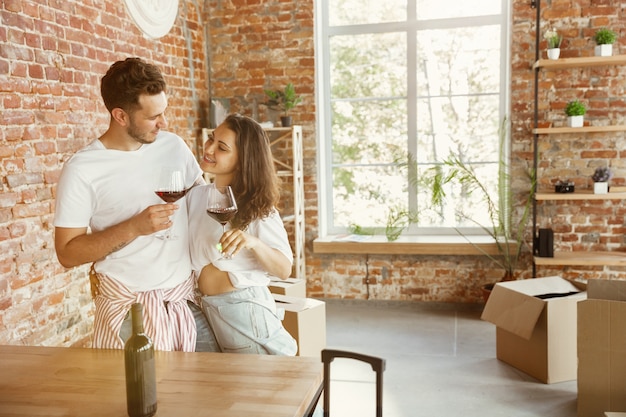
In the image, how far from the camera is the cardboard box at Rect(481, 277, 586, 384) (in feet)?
11.0

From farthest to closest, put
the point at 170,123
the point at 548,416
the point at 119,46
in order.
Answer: the point at 170,123
the point at 119,46
the point at 548,416

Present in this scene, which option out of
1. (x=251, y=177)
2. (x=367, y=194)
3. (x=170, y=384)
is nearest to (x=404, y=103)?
(x=367, y=194)

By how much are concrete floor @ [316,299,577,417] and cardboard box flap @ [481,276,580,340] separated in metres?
0.33

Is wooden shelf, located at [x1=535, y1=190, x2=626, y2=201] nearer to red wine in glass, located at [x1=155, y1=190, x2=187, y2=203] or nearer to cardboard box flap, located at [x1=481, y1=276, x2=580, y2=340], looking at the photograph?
cardboard box flap, located at [x1=481, y1=276, x2=580, y2=340]

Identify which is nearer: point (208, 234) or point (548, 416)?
point (208, 234)

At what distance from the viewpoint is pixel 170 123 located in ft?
15.1

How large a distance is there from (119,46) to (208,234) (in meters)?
2.37

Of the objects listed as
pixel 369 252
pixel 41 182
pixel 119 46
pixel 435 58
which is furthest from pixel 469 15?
pixel 41 182

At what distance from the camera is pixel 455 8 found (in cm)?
505

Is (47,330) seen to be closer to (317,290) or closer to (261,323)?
(261,323)

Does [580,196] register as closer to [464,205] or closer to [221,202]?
[464,205]

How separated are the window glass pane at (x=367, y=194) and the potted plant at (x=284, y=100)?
0.76m

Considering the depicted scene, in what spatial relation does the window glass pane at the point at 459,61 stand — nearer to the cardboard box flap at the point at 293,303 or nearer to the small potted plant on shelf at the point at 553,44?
the small potted plant on shelf at the point at 553,44

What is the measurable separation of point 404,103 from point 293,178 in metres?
1.21
